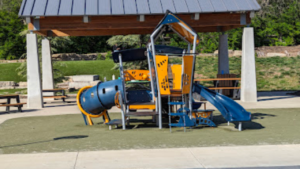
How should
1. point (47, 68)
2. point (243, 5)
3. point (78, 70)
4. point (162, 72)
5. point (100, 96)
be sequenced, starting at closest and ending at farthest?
1. point (162, 72)
2. point (100, 96)
3. point (243, 5)
4. point (47, 68)
5. point (78, 70)

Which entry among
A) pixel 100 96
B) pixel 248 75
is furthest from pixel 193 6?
pixel 100 96

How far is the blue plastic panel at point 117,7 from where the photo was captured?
18.9 m

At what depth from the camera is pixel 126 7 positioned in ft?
63.2

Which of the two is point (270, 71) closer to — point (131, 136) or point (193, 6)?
point (193, 6)

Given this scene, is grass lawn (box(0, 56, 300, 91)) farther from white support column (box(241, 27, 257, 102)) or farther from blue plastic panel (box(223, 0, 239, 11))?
blue plastic panel (box(223, 0, 239, 11))

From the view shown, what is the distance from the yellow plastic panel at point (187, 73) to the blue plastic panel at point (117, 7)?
7059 millimetres

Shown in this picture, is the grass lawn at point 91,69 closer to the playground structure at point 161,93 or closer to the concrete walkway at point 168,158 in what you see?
the playground structure at point 161,93

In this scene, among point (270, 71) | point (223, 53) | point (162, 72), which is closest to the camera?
point (162, 72)

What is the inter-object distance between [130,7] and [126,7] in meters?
0.16

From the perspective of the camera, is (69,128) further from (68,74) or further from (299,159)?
(68,74)

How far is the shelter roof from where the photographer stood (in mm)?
18875

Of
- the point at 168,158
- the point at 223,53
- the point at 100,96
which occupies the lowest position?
the point at 168,158

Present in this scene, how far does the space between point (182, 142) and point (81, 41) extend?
3687cm

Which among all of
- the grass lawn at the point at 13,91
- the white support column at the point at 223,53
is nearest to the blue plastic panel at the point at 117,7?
the white support column at the point at 223,53
